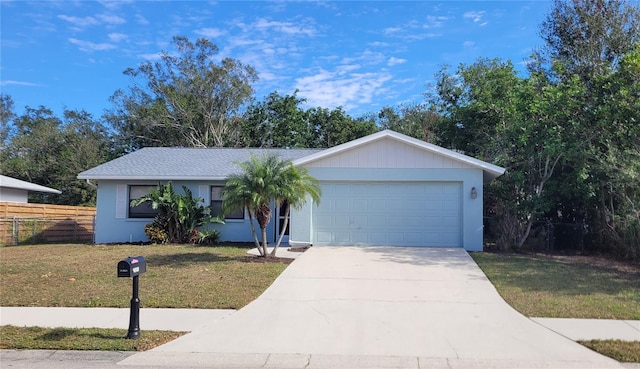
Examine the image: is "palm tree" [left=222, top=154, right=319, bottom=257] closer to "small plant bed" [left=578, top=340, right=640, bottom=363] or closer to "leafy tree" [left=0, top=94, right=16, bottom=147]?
"small plant bed" [left=578, top=340, right=640, bottom=363]

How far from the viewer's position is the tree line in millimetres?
13258

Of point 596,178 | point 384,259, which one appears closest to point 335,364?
point 384,259

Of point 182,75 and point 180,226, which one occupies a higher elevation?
point 182,75

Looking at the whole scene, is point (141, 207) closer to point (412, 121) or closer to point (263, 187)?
point (263, 187)

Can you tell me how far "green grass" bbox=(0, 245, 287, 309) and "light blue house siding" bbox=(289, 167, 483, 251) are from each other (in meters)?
2.35

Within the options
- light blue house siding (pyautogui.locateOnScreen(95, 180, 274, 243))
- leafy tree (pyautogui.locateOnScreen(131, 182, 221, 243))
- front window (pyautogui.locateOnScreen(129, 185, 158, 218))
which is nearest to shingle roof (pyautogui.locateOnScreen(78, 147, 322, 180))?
light blue house siding (pyautogui.locateOnScreen(95, 180, 274, 243))

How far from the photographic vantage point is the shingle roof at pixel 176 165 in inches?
690

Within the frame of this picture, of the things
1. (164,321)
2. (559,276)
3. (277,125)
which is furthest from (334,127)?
(164,321)

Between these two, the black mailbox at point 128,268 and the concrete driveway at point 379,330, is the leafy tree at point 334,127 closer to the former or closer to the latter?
the concrete driveway at point 379,330

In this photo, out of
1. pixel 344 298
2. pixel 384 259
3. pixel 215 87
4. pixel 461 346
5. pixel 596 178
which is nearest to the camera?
pixel 461 346

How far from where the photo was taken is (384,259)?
12391 millimetres

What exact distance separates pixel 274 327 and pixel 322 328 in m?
0.70

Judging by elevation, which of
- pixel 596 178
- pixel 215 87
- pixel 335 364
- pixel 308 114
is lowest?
pixel 335 364

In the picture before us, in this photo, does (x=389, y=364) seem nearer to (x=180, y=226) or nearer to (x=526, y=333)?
(x=526, y=333)
